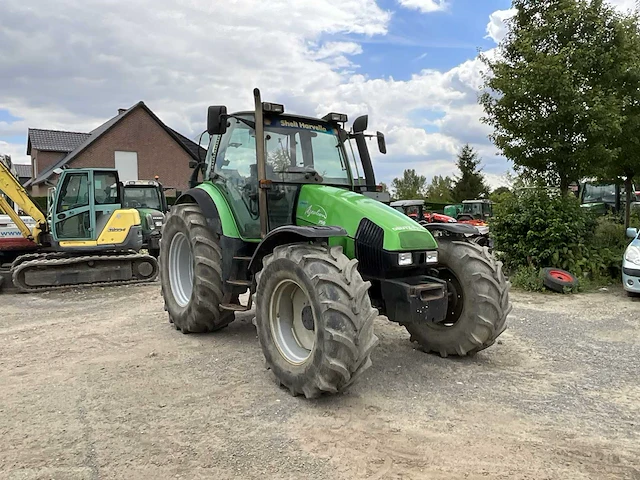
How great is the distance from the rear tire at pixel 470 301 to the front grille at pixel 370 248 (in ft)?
2.63

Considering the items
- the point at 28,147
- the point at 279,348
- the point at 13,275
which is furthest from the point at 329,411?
the point at 28,147

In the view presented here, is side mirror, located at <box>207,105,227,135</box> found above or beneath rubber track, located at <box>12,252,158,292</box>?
above

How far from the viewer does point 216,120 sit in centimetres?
548

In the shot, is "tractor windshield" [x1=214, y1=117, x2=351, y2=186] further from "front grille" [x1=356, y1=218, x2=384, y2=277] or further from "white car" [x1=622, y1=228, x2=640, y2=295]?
"white car" [x1=622, y1=228, x2=640, y2=295]

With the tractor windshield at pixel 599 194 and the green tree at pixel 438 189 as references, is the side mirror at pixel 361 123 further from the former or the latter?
the green tree at pixel 438 189

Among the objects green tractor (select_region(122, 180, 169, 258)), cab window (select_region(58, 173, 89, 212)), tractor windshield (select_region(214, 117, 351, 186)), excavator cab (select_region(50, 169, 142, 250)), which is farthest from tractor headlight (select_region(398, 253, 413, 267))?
green tractor (select_region(122, 180, 169, 258))

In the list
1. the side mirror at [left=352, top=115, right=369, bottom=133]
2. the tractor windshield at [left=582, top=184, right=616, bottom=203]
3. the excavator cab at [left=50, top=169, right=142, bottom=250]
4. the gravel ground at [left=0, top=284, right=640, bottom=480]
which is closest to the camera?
the gravel ground at [left=0, top=284, right=640, bottom=480]

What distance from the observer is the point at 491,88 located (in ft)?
38.0

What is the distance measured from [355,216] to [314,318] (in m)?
1.20

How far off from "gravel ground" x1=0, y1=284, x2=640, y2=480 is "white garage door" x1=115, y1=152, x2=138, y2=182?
30862 mm

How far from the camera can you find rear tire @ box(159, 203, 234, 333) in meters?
5.88

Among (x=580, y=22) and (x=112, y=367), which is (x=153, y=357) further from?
(x=580, y=22)

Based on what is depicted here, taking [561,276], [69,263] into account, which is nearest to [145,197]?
A: [69,263]

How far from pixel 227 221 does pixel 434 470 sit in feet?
11.2
